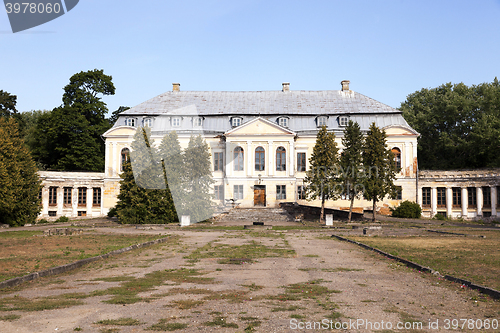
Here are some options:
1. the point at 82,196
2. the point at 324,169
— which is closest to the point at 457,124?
the point at 324,169

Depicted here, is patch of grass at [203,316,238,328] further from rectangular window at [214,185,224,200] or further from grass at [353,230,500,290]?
rectangular window at [214,185,224,200]

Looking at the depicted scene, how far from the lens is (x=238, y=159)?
53.6m

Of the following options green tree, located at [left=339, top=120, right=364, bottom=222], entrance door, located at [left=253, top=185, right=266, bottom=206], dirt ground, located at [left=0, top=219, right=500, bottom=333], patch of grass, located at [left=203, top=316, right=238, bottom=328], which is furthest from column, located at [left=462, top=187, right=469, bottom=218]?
patch of grass, located at [left=203, top=316, right=238, bottom=328]

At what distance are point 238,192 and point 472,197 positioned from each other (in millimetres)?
28069

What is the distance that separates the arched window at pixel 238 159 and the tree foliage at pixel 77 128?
20150 millimetres

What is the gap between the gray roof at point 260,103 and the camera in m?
55.7

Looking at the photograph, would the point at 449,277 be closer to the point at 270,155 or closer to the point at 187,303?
the point at 187,303

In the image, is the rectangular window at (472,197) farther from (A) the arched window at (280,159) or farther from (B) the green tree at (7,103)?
(B) the green tree at (7,103)

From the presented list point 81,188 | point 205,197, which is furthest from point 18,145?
point 205,197

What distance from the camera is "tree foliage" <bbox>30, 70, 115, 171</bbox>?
5634 centimetres

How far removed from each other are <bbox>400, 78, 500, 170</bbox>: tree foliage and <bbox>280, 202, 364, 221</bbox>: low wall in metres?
21.0

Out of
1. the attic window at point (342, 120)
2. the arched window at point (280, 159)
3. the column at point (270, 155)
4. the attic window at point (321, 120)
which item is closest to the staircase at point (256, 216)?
the column at point (270, 155)

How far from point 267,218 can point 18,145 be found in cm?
2474

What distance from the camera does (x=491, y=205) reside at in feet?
159
